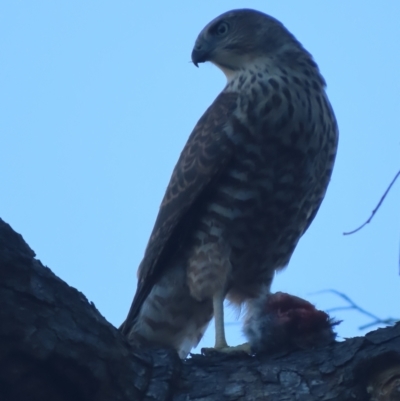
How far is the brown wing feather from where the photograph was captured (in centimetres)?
494

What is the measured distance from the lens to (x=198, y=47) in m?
6.13

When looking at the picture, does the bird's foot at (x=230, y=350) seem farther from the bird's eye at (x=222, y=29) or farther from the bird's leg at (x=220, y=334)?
the bird's eye at (x=222, y=29)

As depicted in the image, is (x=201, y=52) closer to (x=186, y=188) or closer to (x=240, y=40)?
(x=240, y=40)

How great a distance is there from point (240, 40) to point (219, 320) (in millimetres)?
2237

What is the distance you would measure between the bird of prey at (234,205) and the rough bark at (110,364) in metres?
1.15

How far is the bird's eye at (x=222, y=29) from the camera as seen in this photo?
613 centimetres

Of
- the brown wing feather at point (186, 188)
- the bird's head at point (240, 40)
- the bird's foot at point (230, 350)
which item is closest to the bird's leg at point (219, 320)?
the bird's foot at point (230, 350)

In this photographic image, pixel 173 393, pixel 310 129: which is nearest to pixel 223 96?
pixel 310 129

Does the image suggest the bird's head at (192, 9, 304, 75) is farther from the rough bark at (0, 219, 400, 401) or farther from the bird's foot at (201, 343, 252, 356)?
the rough bark at (0, 219, 400, 401)

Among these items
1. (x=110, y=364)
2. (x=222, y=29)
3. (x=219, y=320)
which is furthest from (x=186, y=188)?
(x=110, y=364)

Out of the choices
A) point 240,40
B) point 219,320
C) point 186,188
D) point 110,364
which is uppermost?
point 240,40

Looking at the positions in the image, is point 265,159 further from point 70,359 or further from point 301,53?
point 70,359

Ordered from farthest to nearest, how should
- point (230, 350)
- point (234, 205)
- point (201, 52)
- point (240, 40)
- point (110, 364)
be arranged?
point (201, 52), point (240, 40), point (234, 205), point (230, 350), point (110, 364)

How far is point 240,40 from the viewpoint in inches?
235
